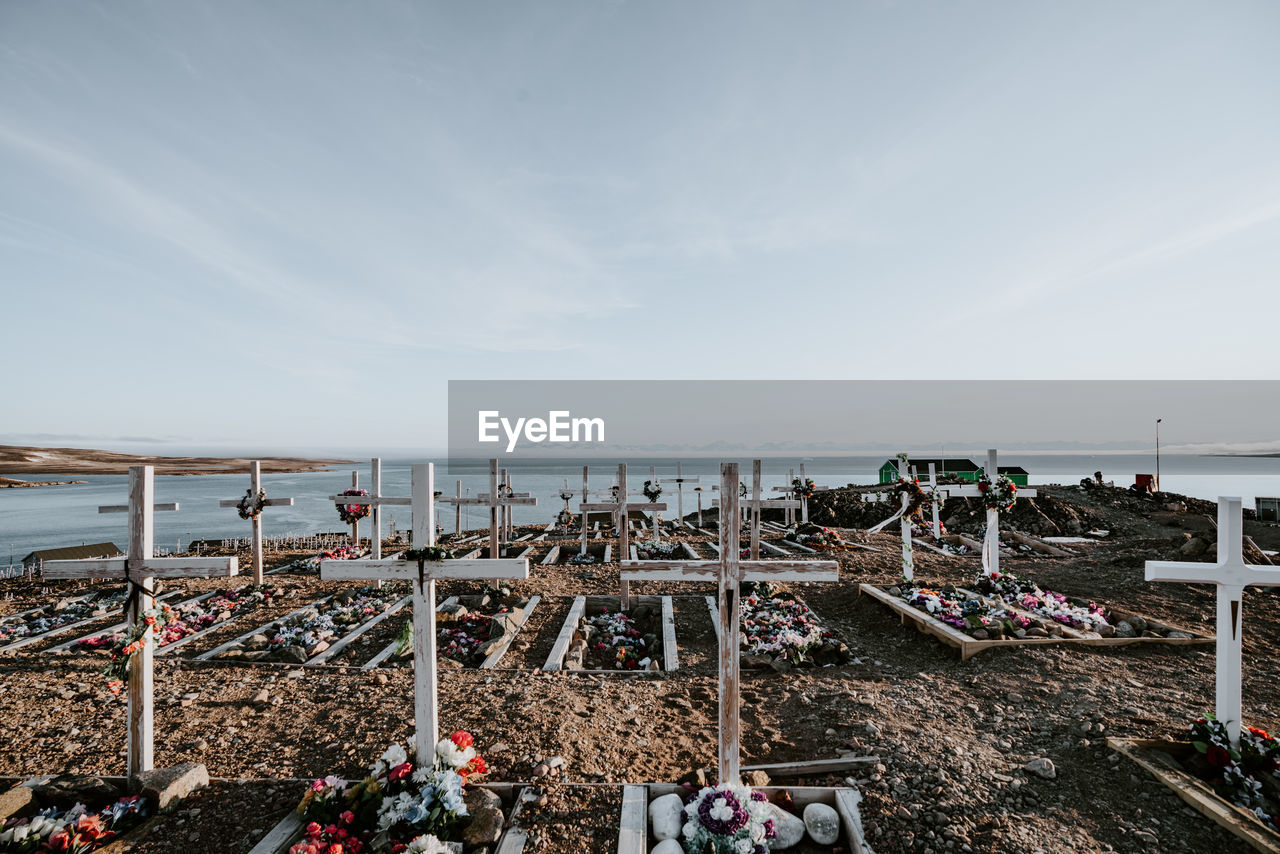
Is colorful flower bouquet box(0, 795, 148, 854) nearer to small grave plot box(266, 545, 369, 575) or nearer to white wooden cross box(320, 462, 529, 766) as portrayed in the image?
white wooden cross box(320, 462, 529, 766)

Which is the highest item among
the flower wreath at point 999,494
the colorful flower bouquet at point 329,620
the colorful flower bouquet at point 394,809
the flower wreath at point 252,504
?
the flower wreath at point 999,494

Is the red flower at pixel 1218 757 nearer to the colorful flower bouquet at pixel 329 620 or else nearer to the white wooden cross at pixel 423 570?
the white wooden cross at pixel 423 570

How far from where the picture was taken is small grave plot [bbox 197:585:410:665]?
661 centimetres

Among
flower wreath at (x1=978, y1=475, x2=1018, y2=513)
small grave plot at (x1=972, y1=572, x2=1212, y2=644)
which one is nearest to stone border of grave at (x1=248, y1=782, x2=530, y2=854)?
small grave plot at (x1=972, y1=572, x2=1212, y2=644)

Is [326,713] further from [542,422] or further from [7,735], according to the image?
[542,422]

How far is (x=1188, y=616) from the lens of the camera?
777cm

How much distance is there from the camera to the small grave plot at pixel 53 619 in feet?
23.9

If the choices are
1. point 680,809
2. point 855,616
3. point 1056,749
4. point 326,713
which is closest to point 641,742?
point 680,809

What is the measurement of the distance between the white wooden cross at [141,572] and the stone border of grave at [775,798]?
9.86ft

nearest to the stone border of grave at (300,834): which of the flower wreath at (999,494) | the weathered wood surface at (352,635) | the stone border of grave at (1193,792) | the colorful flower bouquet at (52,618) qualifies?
the weathered wood surface at (352,635)

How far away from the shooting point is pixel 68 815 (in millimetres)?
3195

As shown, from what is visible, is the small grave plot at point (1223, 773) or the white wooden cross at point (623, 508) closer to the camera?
the small grave plot at point (1223, 773)

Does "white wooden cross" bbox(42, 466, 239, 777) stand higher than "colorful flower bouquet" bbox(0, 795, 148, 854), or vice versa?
"white wooden cross" bbox(42, 466, 239, 777)

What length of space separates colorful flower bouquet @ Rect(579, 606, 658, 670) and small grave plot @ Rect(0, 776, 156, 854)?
444 centimetres
